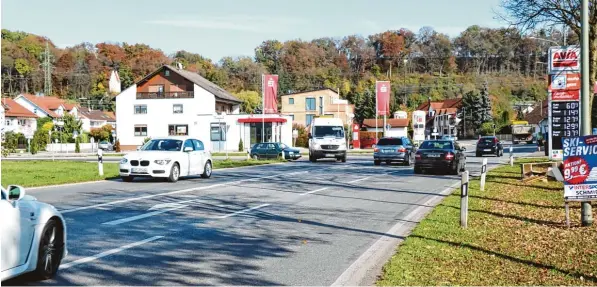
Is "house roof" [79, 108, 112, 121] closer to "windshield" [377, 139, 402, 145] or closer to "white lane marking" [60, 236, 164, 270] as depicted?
"windshield" [377, 139, 402, 145]

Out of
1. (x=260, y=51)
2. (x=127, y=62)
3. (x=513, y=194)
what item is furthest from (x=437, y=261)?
(x=260, y=51)

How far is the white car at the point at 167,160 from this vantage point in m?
20.5

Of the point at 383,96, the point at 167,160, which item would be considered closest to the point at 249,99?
the point at 383,96

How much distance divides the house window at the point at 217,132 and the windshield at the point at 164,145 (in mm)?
46290

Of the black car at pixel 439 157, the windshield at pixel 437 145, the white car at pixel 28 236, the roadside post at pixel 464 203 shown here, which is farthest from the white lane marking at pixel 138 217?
the windshield at pixel 437 145

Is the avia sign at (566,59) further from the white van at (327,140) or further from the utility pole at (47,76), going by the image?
the utility pole at (47,76)

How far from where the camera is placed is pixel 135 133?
73688mm

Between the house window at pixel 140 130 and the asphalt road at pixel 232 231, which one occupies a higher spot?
the house window at pixel 140 130

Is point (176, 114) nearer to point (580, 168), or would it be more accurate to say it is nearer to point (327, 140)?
point (327, 140)

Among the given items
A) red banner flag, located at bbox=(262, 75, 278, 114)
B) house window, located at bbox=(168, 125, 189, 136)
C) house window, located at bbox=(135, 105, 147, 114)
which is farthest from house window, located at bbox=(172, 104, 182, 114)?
red banner flag, located at bbox=(262, 75, 278, 114)

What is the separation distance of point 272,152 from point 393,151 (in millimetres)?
12476

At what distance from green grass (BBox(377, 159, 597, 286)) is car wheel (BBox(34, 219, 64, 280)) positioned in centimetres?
358

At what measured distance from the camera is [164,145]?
72.5 ft

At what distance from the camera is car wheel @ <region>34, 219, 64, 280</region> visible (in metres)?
6.52
